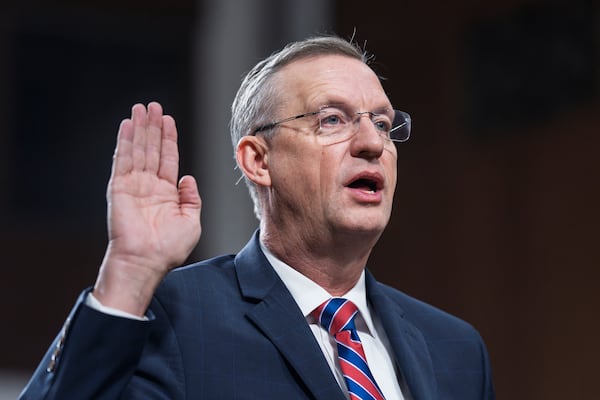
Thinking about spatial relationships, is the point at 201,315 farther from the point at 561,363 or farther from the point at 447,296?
the point at 447,296

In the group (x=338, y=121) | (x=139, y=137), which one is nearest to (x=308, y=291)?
(x=338, y=121)

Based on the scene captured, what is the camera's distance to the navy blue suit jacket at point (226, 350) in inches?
54.6

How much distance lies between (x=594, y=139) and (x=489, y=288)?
889 millimetres

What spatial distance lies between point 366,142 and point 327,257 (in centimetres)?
22

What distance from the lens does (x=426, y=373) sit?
1.71 meters

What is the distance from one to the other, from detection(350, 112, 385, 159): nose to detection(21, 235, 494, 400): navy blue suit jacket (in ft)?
0.83

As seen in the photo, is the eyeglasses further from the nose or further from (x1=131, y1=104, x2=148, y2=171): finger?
(x1=131, y1=104, x2=148, y2=171): finger

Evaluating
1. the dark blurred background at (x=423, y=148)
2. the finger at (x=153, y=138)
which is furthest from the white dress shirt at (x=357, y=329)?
the dark blurred background at (x=423, y=148)

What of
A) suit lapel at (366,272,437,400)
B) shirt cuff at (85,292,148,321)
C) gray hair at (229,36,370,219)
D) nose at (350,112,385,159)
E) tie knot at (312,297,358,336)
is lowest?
suit lapel at (366,272,437,400)

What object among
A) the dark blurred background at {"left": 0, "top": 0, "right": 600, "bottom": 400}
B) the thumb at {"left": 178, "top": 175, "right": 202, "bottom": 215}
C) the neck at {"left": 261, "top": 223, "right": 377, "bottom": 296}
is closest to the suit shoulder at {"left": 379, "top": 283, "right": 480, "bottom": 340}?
the neck at {"left": 261, "top": 223, "right": 377, "bottom": 296}

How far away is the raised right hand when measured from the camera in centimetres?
142

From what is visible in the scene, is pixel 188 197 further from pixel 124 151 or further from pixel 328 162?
pixel 328 162

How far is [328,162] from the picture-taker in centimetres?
171

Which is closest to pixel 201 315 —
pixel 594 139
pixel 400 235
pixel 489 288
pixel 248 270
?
pixel 248 270
